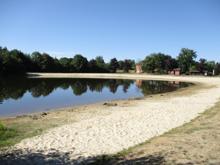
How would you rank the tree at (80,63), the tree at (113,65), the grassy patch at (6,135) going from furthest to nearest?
1. the tree at (113,65)
2. the tree at (80,63)
3. the grassy patch at (6,135)

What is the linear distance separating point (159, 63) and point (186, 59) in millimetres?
10880

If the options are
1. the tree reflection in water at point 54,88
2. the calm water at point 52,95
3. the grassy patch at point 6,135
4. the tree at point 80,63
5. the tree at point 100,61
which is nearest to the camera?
the grassy patch at point 6,135

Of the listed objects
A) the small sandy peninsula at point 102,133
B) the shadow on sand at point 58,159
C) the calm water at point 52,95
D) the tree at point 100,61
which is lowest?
the calm water at point 52,95

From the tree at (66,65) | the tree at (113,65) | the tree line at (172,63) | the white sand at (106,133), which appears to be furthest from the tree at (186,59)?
the white sand at (106,133)

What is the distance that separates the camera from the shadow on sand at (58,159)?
8680 millimetres

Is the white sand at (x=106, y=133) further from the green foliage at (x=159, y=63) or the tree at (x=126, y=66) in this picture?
the tree at (x=126, y=66)

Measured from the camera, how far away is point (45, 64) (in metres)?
109

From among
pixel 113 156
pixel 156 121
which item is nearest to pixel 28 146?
pixel 113 156

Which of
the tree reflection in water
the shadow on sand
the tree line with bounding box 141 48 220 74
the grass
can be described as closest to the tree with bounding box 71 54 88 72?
the tree line with bounding box 141 48 220 74

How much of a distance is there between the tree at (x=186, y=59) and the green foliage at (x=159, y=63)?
2.53 metres

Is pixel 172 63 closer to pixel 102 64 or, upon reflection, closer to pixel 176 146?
pixel 102 64

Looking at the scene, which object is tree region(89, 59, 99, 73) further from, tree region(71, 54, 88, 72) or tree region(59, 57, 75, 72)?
tree region(59, 57, 75, 72)

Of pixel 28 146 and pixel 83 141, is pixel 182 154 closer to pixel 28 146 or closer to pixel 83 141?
A: pixel 83 141

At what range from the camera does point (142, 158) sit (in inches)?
351
